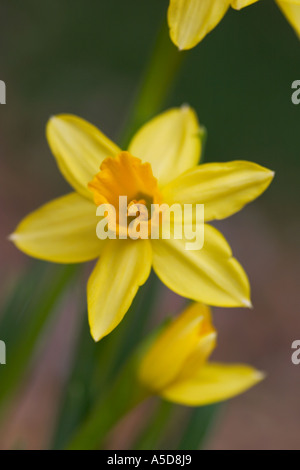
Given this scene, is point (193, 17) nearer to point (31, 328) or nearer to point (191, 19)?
point (191, 19)

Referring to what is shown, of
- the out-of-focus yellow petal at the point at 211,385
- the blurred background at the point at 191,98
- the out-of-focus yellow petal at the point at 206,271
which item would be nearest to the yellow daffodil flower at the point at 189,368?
the out-of-focus yellow petal at the point at 211,385

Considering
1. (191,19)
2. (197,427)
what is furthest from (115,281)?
(197,427)

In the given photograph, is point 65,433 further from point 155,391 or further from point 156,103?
point 156,103

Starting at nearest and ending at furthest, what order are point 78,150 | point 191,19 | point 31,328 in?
1. point 191,19
2. point 78,150
3. point 31,328

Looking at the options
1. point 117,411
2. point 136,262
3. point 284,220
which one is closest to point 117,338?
point 117,411

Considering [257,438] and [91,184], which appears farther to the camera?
[257,438]

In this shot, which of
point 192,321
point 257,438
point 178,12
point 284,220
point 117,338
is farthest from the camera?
point 284,220

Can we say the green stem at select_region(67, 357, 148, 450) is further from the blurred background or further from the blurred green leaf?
the blurred background
